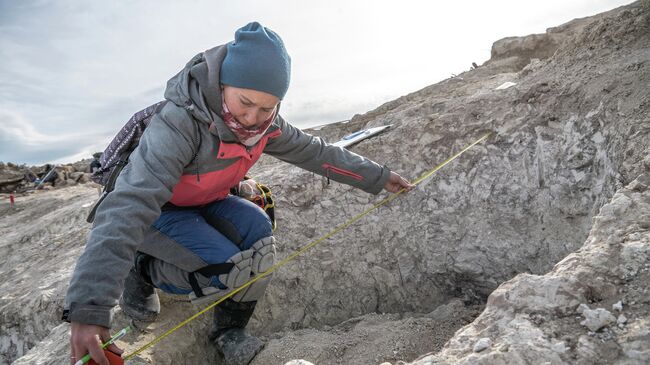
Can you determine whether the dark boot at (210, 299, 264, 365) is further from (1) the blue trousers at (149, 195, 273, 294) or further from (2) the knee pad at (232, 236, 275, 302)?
(1) the blue trousers at (149, 195, 273, 294)

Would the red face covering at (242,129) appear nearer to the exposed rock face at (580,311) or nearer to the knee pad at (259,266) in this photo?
the knee pad at (259,266)

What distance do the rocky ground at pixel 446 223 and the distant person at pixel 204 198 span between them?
0.43 meters

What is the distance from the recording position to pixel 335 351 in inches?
104

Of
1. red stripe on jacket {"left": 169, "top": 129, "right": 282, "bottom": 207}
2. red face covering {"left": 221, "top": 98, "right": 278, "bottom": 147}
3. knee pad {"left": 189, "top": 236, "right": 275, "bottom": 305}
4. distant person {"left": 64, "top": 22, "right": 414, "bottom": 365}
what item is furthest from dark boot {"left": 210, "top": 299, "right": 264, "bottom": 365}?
red face covering {"left": 221, "top": 98, "right": 278, "bottom": 147}

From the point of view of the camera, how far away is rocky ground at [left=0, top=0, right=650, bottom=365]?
2.61m

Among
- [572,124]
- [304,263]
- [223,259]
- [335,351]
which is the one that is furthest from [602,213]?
[304,263]

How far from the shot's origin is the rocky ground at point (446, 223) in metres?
2.61

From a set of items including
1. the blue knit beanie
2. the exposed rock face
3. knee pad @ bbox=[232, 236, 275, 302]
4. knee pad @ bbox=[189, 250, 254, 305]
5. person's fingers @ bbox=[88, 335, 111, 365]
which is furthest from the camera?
knee pad @ bbox=[232, 236, 275, 302]

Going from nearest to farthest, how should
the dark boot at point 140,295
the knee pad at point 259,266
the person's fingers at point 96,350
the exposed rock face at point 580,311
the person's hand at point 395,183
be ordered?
1. the exposed rock face at point 580,311
2. the person's fingers at point 96,350
3. the knee pad at point 259,266
4. the dark boot at point 140,295
5. the person's hand at point 395,183

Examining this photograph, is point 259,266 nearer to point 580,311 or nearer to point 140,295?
point 140,295

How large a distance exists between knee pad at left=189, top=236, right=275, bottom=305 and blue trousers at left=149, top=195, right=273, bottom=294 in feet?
0.14

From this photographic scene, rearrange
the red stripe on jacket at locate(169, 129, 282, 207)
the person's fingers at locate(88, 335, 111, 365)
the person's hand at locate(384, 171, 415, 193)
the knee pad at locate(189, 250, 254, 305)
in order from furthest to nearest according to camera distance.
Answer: the person's hand at locate(384, 171, 415, 193) < the knee pad at locate(189, 250, 254, 305) < the red stripe on jacket at locate(169, 129, 282, 207) < the person's fingers at locate(88, 335, 111, 365)

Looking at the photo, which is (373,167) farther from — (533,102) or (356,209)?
(533,102)

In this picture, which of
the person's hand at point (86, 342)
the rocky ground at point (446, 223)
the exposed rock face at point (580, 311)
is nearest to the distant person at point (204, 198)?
the person's hand at point (86, 342)
